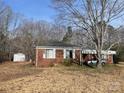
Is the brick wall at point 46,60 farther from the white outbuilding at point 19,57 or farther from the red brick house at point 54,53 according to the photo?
the white outbuilding at point 19,57

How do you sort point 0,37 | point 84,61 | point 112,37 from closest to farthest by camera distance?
point 112,37 → point 84,61 → point 0,37

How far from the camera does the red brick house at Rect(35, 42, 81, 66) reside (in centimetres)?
3462

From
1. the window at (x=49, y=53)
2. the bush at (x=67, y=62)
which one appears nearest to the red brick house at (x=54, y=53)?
the window at (x=49, y=53)

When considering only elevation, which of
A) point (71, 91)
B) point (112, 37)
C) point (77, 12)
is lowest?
point (71, 91)

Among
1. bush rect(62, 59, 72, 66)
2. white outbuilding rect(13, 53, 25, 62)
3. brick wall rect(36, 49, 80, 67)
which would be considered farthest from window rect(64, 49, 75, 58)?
white outbuilding rect(13, 53, 25, 62)

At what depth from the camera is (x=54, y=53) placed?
3534cm

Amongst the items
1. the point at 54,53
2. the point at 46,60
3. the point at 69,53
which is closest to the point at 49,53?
the point at 54,53

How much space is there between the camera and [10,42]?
59938mm

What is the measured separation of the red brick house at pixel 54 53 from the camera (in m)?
34.6

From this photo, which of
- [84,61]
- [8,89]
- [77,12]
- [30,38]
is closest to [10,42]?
[30,38]

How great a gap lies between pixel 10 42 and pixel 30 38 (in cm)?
505

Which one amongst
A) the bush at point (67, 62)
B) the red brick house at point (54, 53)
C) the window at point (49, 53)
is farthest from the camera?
the window at point (49, 53)

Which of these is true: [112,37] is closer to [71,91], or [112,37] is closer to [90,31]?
[90,31]

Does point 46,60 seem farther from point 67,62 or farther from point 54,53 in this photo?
point 67,62
